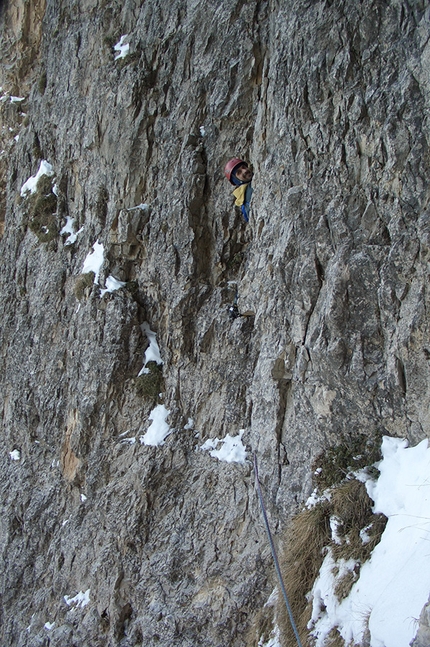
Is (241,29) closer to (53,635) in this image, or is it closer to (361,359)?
(361,359)

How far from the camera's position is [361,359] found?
5.73 meters

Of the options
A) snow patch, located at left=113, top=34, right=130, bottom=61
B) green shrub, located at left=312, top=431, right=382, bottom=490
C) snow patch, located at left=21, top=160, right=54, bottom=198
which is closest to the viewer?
green shrub, located at left=312, top=431, right=382, bottom=490

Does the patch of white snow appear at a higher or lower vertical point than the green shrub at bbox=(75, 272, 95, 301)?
lower

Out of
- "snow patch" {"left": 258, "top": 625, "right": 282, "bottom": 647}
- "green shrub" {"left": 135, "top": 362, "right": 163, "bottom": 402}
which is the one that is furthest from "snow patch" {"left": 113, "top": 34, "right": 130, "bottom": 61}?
"snow patch" {"left": 258, "top": 625, "right": 282, "bottom": 647}

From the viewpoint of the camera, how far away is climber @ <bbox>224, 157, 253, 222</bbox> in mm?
8289

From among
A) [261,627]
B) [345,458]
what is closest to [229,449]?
[261,627]

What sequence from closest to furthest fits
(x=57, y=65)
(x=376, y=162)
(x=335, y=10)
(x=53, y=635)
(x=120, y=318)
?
(x=376, y=162)
(x=335, y=10)
(x=53, y=635)
(x=120, y=318)
(x=57, y=65)

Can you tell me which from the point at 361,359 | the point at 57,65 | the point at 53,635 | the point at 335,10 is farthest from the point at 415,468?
the point at 57,65

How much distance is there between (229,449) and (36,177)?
12.4m

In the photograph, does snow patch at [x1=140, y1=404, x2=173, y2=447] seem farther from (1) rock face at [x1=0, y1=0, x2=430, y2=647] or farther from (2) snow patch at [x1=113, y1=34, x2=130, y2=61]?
(2) snow patch at [x1=113, y1=34, x2=130, y2=61]

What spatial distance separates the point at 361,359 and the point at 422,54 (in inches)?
144

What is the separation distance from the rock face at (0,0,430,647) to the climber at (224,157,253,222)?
33 centimetres

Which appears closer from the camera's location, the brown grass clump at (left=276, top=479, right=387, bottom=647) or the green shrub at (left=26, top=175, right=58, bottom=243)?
the brown grass clump at (left=276, top=479, right=387, bottom=647)

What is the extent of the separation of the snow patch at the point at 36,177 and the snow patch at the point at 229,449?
37.6 ft
